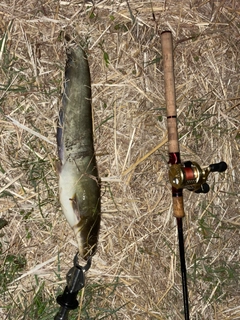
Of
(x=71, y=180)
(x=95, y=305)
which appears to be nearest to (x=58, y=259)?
(x=95, y=305)

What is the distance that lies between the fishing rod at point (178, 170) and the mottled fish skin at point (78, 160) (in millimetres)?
545

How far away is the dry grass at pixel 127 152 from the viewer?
2.83m

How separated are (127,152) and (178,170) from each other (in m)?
0.52

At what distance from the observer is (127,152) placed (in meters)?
2.96

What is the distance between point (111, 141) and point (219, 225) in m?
1.11

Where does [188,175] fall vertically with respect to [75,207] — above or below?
above

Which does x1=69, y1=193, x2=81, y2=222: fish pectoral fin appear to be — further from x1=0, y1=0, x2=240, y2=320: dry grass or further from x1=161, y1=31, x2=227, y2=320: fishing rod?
x1=161, y1=31, x2=227, y2=320: fishing rod

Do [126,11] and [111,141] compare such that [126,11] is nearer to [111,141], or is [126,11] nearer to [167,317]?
[111,141]

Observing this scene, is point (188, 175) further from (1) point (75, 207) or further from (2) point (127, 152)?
(1) point (75, 207)

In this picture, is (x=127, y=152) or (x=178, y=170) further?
(x=127, y=152)

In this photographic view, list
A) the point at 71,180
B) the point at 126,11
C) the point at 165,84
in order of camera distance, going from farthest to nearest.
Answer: the point at 126,11 → the point at 165,84 → the point at 71,180

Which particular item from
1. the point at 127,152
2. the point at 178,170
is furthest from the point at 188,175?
the point at 127,152

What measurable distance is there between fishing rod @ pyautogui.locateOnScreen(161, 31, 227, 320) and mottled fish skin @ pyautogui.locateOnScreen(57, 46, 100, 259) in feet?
1.79

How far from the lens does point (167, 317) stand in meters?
3.02
